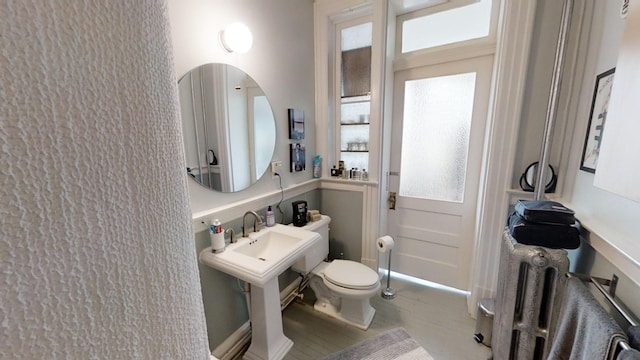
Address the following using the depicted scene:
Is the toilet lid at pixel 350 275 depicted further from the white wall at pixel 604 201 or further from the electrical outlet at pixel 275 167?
the white wall at pixel 604 201

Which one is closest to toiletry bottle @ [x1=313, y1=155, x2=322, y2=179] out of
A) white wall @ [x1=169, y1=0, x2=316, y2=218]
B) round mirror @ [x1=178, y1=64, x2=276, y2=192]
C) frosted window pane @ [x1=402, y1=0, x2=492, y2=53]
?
white wall @ [x1=169, y1=0, x2=316, y2=218]

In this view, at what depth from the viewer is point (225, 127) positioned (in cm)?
140

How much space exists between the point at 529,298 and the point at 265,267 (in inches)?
49.2

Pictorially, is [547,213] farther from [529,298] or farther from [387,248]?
[387,248]

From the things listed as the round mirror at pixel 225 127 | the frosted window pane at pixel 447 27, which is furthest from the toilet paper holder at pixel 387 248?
the frosted window pane at pixel 447 27

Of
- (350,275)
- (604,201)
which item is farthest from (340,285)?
(604,201)

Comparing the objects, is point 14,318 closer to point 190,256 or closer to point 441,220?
point 190,256

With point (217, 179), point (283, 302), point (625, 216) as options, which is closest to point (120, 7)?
point (217, 179)

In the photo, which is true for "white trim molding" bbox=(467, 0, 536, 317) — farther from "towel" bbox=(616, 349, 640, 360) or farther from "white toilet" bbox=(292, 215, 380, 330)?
"towel" bbox=(616, 349, 640, 360)

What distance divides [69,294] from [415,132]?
219 centimetres

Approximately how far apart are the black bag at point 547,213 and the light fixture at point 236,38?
1687 mm

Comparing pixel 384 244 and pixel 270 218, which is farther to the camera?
pixel 384 244

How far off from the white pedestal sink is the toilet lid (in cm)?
43

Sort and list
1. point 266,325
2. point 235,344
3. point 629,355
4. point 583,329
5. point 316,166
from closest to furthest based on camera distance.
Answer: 1. point 629,355
2. point 583,329
3. point 266,325
4. point 235,344
5. point 316,166
